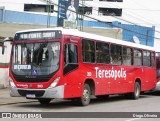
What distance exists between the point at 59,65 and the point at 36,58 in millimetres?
1013

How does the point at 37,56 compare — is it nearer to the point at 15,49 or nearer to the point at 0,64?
the point at 15,49

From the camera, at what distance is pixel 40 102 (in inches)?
701

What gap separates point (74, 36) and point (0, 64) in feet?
31.0

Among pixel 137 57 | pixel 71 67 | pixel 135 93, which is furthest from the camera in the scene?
pixel 137 57

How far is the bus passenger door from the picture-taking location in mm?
15680

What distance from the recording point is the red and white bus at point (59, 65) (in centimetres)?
1545

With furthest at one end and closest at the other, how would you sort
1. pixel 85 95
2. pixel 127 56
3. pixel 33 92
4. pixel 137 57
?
pixel 137 57, pixel 127 56, pixel 85 95, pixel 33 92

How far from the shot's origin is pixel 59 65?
1540 cm

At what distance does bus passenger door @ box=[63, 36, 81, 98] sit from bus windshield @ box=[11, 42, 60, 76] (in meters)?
0.41

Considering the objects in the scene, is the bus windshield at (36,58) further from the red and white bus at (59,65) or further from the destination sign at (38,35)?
the destination sign at (38,35)

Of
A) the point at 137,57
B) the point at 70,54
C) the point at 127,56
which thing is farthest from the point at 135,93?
the point at 70,54

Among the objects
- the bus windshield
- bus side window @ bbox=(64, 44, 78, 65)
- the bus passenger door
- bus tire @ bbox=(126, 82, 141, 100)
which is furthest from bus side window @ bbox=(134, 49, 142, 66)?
the bus windshield

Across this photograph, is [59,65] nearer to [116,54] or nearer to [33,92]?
[33,92]

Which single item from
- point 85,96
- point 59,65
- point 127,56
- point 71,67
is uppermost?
point 59,65
